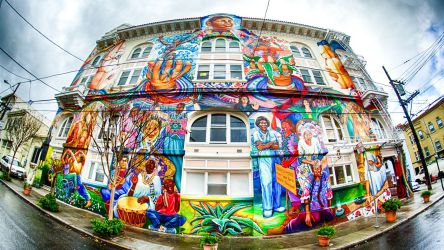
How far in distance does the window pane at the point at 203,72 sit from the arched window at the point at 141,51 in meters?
5.71

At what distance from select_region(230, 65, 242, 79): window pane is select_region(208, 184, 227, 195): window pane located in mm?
7997

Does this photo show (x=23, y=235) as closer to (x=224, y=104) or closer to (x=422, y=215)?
(x=224, y=104)

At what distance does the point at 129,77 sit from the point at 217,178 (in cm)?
1093

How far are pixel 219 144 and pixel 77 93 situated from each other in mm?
11611

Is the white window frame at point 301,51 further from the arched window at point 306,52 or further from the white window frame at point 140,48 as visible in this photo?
the white window frame at point 140,48

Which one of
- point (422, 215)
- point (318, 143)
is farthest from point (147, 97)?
point (422, 215)

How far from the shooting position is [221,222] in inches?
392

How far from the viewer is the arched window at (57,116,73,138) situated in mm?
15188

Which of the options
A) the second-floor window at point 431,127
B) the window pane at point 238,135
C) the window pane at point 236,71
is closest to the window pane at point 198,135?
the window pane at point 238,135

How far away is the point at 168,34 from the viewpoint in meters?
17.9

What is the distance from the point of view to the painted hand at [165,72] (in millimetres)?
13875

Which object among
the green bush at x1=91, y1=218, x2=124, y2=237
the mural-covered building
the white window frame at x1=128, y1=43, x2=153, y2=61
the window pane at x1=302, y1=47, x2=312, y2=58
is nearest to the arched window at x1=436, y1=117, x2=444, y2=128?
the mural-covered building

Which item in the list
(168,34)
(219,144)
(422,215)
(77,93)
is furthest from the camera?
(168,34)

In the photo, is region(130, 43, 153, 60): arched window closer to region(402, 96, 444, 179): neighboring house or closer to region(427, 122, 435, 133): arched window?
region(402, 96, 444, 179): neighboring house
